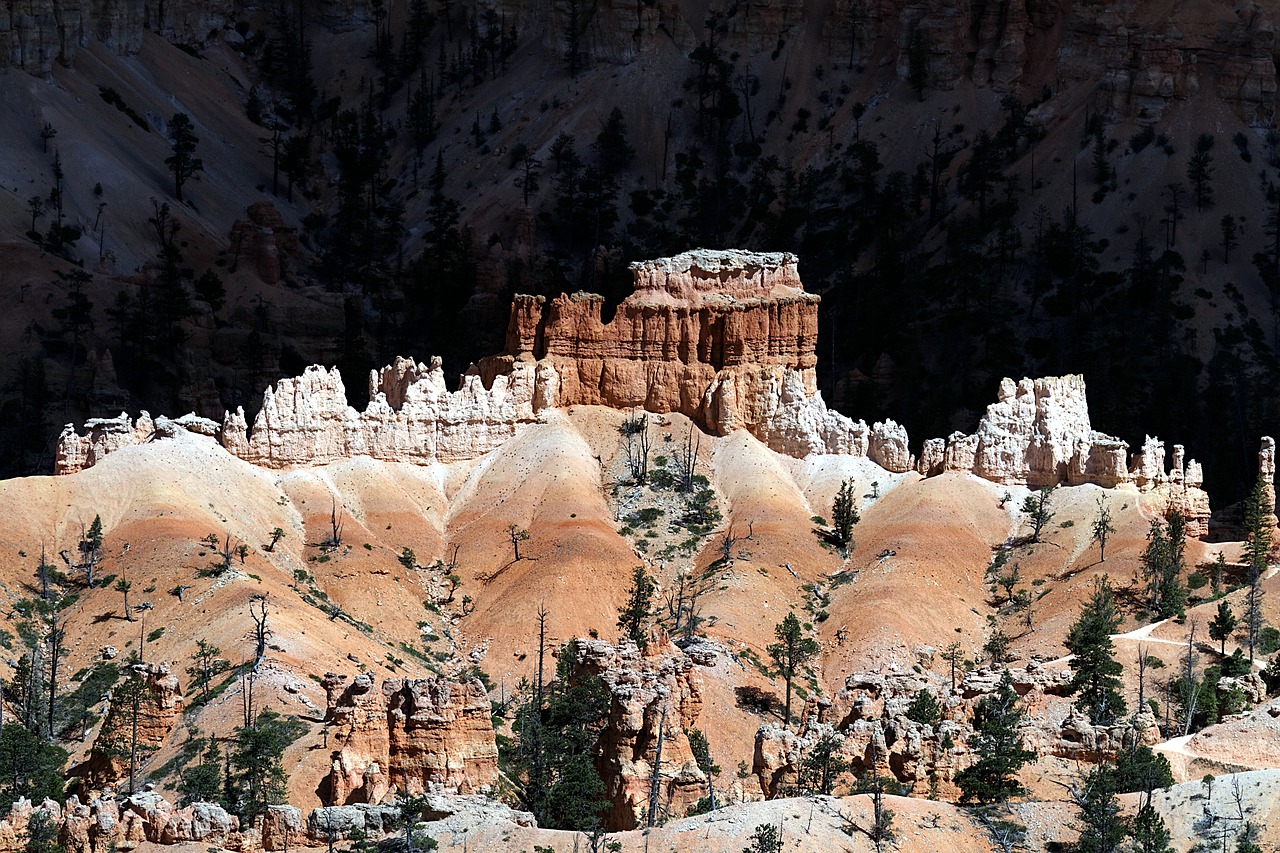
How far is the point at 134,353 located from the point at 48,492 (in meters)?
36.1

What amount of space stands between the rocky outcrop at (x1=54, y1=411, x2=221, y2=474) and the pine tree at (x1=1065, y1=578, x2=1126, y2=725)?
41.7 meters

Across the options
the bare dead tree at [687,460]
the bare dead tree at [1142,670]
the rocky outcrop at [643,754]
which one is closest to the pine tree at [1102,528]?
the bare dead tree at [1142,670]

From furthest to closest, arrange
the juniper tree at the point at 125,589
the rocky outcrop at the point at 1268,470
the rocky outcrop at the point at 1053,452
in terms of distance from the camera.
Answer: the rocky outcrop at the point at 1053,452 < the rocky outcrop at the point at 1268,470 < the juniper tree at the point at 125,589

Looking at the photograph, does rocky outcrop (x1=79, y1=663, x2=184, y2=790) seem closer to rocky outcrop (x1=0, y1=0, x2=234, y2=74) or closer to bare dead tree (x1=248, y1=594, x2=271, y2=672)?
bare dead tree (x1=248, y1=594, x2=271, y2=672)

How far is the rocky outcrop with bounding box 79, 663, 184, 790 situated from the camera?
357ft

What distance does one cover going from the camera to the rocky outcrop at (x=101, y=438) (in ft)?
452

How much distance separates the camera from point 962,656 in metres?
131

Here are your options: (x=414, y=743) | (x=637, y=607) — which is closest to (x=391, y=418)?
(x=637, y=607)

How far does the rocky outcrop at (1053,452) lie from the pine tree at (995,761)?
120 ft

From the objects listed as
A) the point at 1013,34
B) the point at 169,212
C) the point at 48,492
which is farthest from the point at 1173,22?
the point at 48,492

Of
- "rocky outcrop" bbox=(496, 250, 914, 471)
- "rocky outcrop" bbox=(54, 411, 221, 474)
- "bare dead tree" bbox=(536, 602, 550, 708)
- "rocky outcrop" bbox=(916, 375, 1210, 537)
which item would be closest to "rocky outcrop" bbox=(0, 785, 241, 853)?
"bare dead tree" bbox=(536, 602, 550, 708)

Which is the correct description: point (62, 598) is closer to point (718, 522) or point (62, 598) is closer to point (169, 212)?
point (718, 522)

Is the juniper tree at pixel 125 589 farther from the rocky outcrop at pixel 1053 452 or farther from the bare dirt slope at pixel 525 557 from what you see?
the rocky outcrop at pixel 1053 452

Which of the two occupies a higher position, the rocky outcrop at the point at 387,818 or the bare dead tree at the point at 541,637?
the bare dead tree at the point at 541,637
